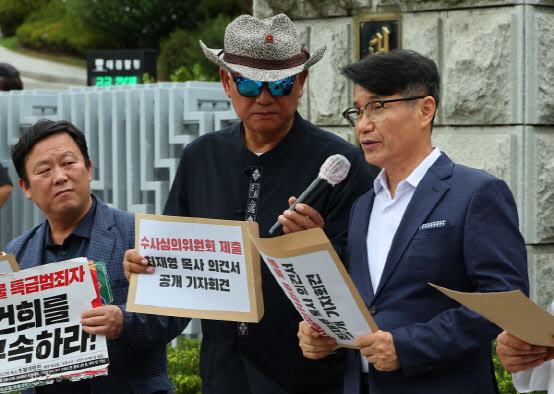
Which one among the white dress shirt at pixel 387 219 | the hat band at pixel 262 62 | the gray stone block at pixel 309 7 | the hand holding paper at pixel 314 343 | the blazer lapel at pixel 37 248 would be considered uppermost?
the gray stone block at pixel 309 7

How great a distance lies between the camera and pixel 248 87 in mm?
3504

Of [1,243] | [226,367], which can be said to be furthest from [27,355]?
[1,243]

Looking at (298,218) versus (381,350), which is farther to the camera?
(298,218)

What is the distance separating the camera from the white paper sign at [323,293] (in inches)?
110

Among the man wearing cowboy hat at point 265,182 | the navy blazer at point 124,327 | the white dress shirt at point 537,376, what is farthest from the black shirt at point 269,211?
the white dress shirt at point 537,376

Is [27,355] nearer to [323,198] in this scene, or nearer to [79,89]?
[323,198]

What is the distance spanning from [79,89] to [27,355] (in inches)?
196

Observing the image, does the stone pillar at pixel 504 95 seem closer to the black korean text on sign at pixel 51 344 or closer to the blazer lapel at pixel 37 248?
the blazer lapel at pixel 37 248

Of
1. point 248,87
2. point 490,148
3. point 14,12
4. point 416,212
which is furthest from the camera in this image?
point 14,12

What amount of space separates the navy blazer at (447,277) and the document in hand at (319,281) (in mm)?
118

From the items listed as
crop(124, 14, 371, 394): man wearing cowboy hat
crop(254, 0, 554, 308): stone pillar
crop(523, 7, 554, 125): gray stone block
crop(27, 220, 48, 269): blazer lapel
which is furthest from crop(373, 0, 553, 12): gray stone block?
crop(27, 220, 48, 269): blazer lapel

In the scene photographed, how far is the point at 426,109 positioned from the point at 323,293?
67cm

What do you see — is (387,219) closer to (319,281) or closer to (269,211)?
(319,281)

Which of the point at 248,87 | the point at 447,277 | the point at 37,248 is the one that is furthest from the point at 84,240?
the point at 447,277
